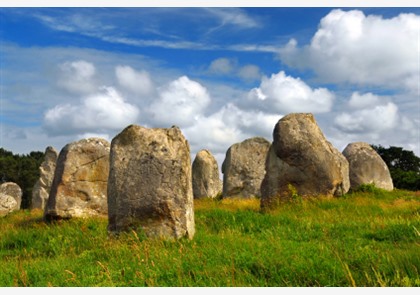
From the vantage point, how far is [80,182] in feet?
65.3

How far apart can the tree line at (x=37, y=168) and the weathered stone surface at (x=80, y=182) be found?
87.9ft

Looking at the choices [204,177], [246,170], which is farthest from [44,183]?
[246,170]

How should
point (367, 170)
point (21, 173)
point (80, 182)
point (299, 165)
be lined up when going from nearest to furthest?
point (80, 182)
point (299, 165)
point (367, 170)
point (21, 173)

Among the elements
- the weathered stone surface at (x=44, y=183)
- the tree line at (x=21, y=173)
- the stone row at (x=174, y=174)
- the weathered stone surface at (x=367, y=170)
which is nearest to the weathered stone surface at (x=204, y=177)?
the stone row at (x=174, y=174)

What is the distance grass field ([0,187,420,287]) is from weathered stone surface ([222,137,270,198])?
13.5 m

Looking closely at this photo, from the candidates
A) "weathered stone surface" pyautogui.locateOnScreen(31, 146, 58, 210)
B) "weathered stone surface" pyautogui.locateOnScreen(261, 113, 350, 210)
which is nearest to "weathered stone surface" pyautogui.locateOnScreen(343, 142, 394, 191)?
"weathered stone surface" pyautogui.locateOnScreen(261, 113, 350, 210)

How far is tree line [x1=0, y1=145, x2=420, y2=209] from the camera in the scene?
42.2 meters

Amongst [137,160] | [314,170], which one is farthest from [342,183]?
[137,160]

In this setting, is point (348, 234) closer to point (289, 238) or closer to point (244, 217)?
point (289, 238)

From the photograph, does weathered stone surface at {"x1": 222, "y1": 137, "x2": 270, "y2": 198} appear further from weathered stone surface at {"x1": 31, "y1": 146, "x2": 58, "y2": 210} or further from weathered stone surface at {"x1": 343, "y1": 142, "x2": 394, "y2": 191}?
weathered stone surface at {"x1": 31, "y1": 146, "x2": 58, "y2": 210}

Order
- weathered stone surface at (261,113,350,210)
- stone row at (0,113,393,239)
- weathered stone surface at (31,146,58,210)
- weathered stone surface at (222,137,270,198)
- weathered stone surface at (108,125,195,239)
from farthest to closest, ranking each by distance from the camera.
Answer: weathered stone surface at (31,146,58,210), weathered stone surface at (222,137,270,198), weathered stone surface at (261,113,350,210), stone row at (0,113,393,239), weathered stone surface at (108,125,195,239)

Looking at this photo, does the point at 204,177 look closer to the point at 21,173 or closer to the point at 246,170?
the point at 246,170

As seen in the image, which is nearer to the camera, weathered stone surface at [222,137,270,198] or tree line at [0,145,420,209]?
weathered stone surface at [222,137,270,198]

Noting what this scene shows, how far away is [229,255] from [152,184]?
3779 mm
